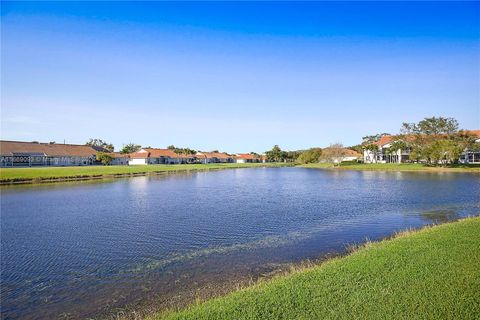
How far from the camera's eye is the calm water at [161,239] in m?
12.7

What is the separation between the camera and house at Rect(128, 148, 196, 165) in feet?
466

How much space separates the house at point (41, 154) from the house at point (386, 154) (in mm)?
99416

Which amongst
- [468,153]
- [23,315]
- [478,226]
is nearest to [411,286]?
[478,226]

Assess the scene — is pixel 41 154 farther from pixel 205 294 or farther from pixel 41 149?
pixel 205 294

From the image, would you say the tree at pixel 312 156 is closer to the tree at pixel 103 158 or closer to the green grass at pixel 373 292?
the tree at pixel 103 158

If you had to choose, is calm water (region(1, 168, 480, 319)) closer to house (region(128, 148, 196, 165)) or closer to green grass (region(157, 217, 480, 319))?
green grass (region(157, 217, 480, 319))

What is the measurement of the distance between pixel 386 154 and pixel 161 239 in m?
101

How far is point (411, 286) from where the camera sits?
918cm

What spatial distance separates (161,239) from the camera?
65.7ft

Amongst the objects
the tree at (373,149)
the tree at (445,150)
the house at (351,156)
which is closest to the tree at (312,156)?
the house at (351,156)

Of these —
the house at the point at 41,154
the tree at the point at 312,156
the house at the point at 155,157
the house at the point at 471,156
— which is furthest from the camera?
the tree at the point at 312,156

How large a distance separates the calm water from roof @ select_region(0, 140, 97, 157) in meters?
67.6

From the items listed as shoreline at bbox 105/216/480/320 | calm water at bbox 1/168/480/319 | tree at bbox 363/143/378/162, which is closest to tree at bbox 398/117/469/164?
tree at bbox 363/143/378/162

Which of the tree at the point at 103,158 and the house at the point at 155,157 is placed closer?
the tree at the point at 103,158
